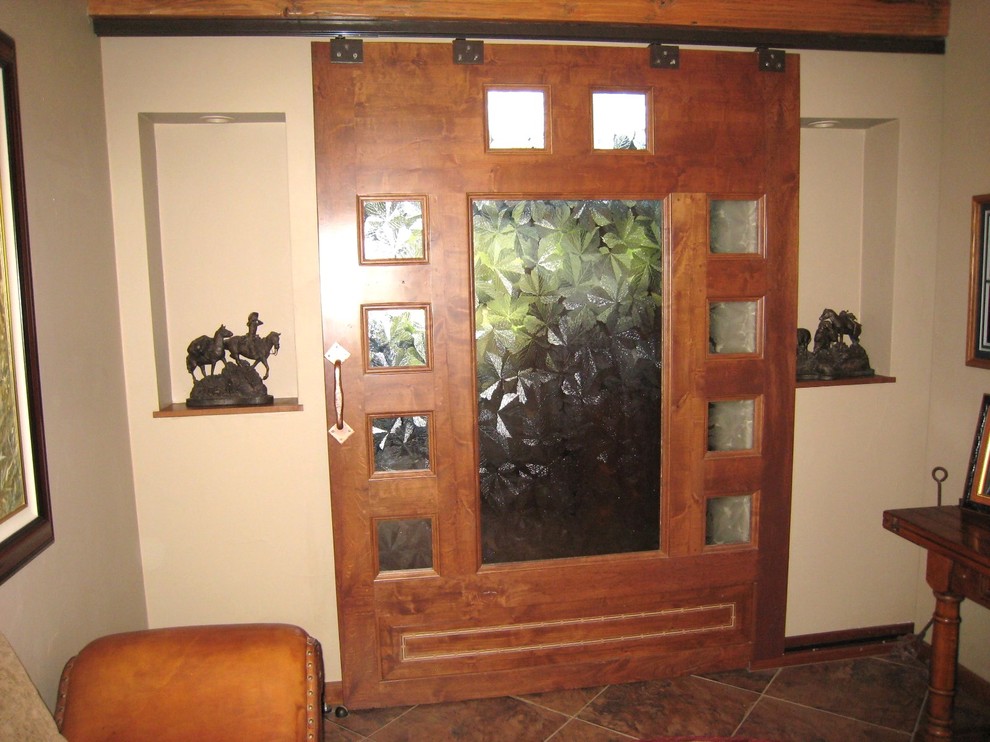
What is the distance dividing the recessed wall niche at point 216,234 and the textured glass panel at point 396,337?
1.40 ft

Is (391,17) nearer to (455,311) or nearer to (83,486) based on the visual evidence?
(455,311)

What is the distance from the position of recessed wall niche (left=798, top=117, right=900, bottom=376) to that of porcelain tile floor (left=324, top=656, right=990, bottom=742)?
131 centimetres

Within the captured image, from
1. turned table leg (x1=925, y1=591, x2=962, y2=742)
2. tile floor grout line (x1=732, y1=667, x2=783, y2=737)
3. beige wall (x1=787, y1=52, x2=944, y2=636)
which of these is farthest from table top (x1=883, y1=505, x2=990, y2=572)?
tile floor grout line (x1=732, y1=667, x2=783, y2=737)

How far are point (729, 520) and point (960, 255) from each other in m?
1.40

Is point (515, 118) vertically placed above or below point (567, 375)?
above

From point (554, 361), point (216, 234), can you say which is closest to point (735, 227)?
point (554, 361)

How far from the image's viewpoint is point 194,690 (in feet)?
5.39

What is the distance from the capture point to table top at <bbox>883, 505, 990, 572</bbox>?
200 centimetres

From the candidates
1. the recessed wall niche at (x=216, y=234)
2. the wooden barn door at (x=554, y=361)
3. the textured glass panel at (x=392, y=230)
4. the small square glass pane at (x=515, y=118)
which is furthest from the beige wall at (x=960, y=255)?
the recessed wall niche at (x=216, y=234)

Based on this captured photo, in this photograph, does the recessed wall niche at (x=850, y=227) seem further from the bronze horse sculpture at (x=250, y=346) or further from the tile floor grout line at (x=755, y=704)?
the bronze horse sculpture at (x=250, y=346)

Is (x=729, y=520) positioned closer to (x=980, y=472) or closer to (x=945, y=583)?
(x=945, y=583)

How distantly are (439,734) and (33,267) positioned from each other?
201 centimetres

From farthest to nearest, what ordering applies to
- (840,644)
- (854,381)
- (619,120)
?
(840,644) → (854,381) → (619,120)

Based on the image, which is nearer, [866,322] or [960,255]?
[960,255]
